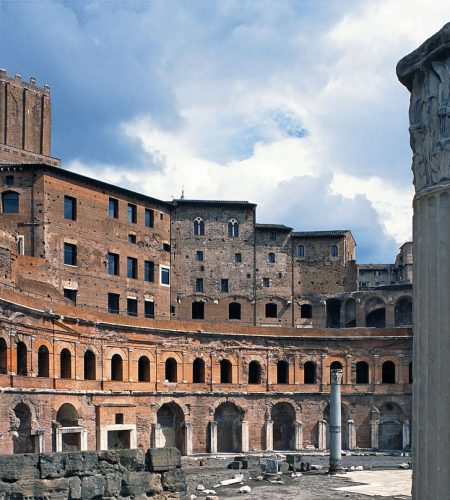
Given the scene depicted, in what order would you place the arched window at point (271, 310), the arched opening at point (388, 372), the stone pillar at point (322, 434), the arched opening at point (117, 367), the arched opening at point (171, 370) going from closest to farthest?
the arched opening at point (117, 367) < the arched opening at point (171, 370) < the stone pillar at point (322, 434) < the arched opening at point (388, 372) < the arched window at point (271, 310)

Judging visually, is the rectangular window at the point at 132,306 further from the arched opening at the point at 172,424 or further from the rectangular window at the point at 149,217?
the arched opening at the point at 172,424

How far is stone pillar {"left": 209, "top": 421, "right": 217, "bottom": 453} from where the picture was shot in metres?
44.6

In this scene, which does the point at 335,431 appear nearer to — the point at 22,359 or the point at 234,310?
the point at 22,359

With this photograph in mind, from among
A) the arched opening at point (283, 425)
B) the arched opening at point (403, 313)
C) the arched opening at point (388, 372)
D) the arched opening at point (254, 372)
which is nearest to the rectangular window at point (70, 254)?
the arched opening at point (254, 372)

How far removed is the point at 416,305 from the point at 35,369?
32043 millimetres

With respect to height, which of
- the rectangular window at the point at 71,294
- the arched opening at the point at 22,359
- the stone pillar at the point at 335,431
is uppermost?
the rectangular window at the point at 71,294

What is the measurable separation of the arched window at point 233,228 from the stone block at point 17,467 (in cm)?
3585

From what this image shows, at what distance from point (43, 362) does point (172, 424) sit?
37.3ft

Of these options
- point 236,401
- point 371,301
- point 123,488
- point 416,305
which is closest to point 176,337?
point 236,401

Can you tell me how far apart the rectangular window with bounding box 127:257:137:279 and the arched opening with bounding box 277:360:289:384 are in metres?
10.7

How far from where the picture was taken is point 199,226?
53.0 m

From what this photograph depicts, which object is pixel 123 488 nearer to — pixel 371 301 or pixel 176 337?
pixel 176 337

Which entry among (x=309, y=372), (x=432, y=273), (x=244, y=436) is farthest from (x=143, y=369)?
(x=432, y=273)

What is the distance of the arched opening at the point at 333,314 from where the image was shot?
56.4m
